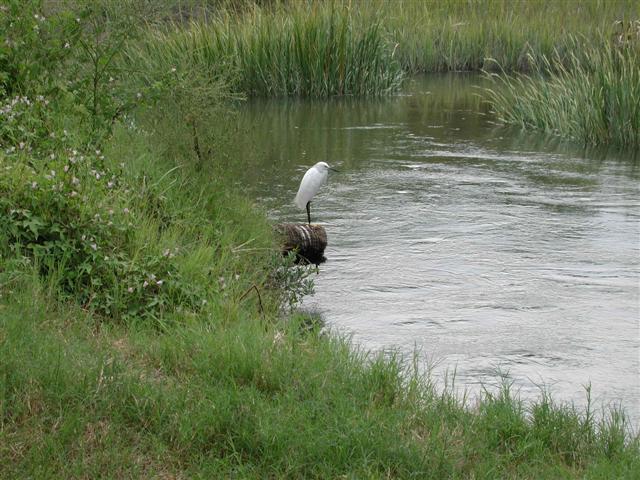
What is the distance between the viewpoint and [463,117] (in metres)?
16.6

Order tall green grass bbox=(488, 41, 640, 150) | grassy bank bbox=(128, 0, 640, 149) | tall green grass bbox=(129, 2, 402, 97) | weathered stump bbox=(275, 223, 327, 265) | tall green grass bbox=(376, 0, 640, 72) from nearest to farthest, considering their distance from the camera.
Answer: weathered stump bbox=(275, 223, 327, 265) → tall green grass bbox=(488, 41, 640, 150) → grassy bank bbox=(128, 0, 640, 149) → tall green grass bbox=(129, 2, 402, 97) → tall green grass bbox=(376, 0, 640, 72)

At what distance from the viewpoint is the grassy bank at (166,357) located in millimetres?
4008

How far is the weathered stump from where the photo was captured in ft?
26.6

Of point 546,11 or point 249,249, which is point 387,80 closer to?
point 546,11

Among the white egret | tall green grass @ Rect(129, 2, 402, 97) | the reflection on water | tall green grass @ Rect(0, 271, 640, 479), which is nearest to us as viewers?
tall green grass @ Rect(0, 271, 640, 479)

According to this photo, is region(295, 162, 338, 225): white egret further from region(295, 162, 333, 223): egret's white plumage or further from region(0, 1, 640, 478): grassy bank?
region(0, 1, 640, 478): grassy bank

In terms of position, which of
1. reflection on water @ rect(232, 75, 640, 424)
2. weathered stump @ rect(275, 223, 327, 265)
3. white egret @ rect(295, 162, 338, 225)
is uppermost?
white egret @ rect(295, 162, 338, 225)

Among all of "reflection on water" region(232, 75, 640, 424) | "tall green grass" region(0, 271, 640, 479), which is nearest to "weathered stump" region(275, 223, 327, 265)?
"reflection on water" region(232, 75, 640, 424)

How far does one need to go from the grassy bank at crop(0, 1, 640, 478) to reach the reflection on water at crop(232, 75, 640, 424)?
62 centimetres

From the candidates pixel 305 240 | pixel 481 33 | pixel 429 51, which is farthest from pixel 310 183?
pixel 481 33

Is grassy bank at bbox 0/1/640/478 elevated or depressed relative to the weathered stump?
elevated

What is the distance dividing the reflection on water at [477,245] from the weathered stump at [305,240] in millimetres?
150

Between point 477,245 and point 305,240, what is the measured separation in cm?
161

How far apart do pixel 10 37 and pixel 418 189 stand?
495cm
